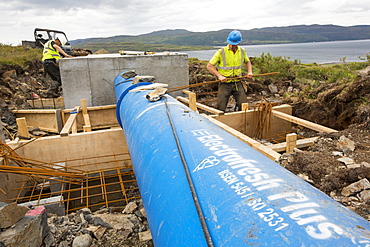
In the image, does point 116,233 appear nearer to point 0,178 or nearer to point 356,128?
point 0,178

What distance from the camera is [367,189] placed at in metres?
2.34

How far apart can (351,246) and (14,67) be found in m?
16.5

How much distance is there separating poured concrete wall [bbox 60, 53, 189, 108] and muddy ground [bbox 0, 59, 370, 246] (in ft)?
6.54

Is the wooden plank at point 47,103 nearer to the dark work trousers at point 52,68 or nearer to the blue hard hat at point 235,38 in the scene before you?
the dark work trousers at point 52,68

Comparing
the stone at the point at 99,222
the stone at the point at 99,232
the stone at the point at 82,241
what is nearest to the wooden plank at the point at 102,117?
the stone at the point at 99,222

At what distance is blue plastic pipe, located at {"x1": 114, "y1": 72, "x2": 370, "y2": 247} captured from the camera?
1.14 m

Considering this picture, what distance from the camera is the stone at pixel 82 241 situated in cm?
288

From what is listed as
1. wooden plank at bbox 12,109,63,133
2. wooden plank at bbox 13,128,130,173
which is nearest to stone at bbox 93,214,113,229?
wooden plank at bbox 13,128,130,173

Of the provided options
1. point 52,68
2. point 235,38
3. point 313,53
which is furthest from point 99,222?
point 313,53

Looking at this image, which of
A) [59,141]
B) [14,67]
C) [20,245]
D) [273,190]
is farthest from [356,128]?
[14,67]

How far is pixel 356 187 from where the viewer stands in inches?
94.0

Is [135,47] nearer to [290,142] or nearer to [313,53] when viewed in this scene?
[313,53]

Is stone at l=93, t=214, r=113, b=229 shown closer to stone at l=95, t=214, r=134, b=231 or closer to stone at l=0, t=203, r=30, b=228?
stone at l=95, t=214, r=134, b=231

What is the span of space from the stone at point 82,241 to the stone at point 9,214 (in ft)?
2.04
